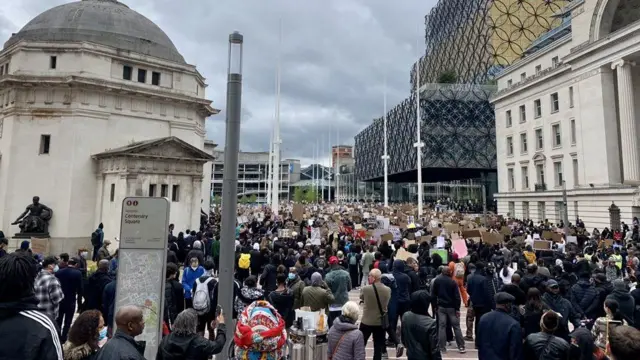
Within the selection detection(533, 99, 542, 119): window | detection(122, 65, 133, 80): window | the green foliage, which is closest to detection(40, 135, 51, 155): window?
detection(122, 65, 133, 80): window

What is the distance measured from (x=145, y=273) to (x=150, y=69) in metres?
27.3

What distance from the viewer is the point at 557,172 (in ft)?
131

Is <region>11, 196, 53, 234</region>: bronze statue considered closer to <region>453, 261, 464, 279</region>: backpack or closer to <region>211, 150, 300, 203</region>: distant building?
<region>453, 261, 464, 279</region>: backpack

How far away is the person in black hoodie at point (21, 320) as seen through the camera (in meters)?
2.48

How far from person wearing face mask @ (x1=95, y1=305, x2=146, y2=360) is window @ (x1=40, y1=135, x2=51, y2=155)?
1083 inches

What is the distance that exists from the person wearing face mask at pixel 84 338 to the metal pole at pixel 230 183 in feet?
6.28

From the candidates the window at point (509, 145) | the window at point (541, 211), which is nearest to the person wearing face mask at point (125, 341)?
the window at point (541, 211)

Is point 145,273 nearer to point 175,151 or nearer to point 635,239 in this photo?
point 175,151

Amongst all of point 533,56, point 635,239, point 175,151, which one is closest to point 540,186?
point 533,56

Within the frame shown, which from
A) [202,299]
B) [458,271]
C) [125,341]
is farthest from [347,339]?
[458,271]

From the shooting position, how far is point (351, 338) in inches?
207

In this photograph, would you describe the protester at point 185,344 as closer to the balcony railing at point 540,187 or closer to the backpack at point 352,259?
the backpack at point 352,259

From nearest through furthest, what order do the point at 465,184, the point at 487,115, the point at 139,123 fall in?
the point at 139,123, the point at 487,115, the point at 465,184

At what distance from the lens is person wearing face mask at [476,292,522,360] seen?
5.00 metres
